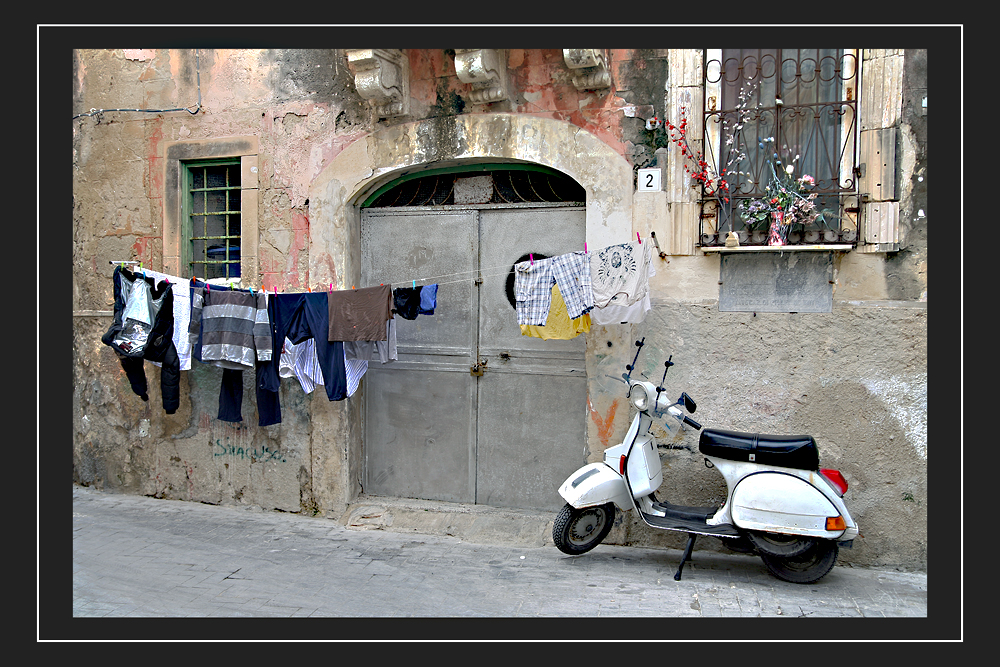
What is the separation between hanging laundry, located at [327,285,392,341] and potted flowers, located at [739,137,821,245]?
9.09ft

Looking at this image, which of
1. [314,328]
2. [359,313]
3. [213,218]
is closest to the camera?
[359,313]

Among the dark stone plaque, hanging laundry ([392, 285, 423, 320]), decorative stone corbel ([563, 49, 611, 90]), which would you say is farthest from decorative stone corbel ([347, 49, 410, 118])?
the dark stone plaque

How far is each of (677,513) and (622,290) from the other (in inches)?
64.2

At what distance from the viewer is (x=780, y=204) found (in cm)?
499

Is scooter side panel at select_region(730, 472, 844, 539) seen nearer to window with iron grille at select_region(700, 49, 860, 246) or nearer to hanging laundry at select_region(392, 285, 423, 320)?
window with iron grille at select_region(700, 49, 860, 246)

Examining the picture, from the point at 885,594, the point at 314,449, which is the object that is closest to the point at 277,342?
the point at 314,449

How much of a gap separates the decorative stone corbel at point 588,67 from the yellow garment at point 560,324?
1.64 meters

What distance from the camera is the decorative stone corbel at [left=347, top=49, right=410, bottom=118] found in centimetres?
552

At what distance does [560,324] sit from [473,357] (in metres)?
1.16

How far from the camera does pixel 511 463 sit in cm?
596

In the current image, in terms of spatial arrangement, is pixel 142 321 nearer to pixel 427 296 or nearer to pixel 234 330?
pixel 234 330

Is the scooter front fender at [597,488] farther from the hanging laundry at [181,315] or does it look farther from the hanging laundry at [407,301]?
the hanging laundry at [181,315]

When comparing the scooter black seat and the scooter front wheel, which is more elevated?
the scooter black seat

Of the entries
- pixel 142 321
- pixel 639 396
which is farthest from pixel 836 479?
pixel 142 321
